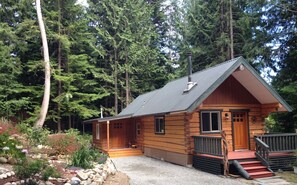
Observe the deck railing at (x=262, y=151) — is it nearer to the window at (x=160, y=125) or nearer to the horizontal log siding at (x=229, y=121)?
the horizontal log siding at (x=229, y=121)

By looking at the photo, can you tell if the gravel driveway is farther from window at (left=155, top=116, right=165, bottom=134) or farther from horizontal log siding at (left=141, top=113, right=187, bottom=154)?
window at (left=155, top=116, right=165, bottom=134)

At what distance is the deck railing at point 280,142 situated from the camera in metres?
9.89

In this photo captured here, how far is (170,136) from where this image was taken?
12438 mm

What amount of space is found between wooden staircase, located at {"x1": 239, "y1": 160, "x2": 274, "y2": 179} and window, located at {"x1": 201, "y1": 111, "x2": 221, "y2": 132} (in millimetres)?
2320

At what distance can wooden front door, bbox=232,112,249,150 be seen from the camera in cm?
1183

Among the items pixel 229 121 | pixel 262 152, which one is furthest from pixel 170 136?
pixel 262 152

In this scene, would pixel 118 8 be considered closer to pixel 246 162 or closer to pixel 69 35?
pixel 69 35

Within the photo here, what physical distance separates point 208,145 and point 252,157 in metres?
1.63

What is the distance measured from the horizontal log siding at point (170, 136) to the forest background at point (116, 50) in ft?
19.6

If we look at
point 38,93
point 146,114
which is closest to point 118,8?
point 38,93

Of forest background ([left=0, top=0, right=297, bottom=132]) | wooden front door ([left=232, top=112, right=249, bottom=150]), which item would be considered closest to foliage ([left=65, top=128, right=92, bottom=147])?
forest background ([left=0, top=0, right=297, bottom=132])

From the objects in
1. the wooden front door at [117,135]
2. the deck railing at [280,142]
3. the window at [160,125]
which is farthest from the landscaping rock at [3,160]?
the wooden front door at [117,135]

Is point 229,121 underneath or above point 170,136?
above

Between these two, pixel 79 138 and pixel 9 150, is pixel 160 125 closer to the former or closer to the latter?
pixel 79 138
